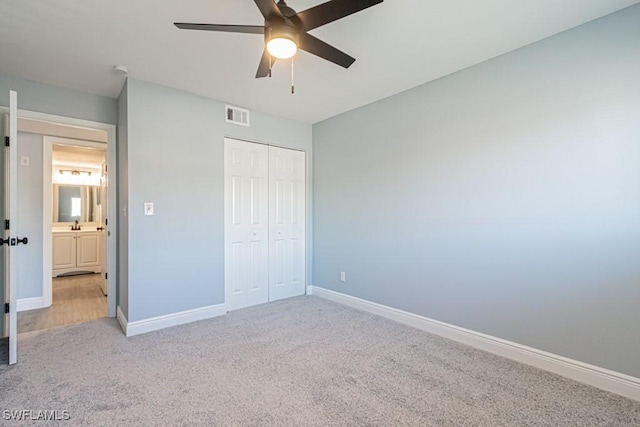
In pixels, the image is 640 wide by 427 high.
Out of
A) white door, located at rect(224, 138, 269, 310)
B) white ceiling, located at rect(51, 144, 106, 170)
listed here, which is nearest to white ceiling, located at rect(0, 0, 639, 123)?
white door, located at rect(224, 138, 269, 310)

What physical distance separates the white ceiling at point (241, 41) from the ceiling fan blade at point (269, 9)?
0.48 m

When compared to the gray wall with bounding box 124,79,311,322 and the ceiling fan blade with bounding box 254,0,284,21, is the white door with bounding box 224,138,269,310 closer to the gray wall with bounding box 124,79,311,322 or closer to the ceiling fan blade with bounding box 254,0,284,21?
the gray wall with bounding box 124,79,311,322

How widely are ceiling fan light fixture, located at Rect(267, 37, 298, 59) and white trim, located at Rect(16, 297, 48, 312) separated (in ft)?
15.0

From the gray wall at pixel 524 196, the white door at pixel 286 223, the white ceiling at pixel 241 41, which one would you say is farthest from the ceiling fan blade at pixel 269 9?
the white door at pixel 286 223

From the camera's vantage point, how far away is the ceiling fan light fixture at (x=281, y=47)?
1663 millimetres

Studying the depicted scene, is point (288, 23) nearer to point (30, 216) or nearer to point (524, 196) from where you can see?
point (524, 196)

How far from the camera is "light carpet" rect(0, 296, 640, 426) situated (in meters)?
1.82

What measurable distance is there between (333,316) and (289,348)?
96 cm

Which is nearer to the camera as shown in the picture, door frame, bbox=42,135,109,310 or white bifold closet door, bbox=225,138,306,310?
white bifold closet door, bbox=225,138,306,310

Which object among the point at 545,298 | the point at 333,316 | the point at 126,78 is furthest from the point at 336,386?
the point at 126,78

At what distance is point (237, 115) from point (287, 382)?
3058mm

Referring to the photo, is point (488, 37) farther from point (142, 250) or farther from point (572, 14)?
point (142, 250)

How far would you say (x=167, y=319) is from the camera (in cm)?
323

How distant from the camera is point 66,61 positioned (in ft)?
8.78
